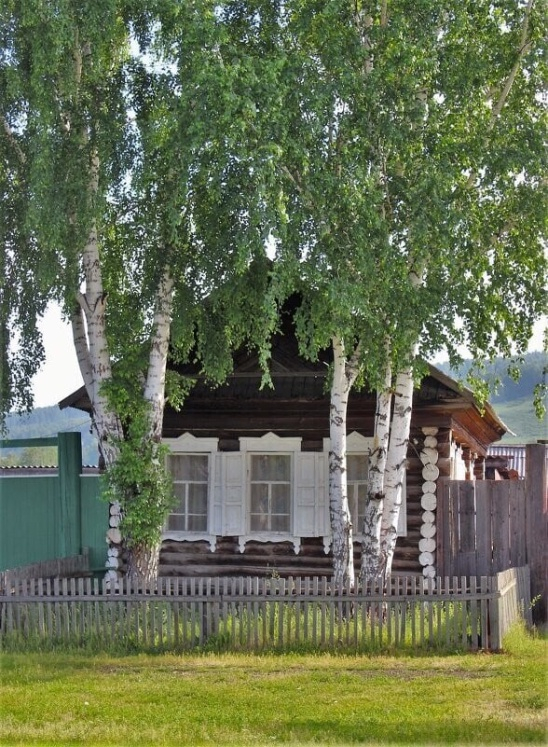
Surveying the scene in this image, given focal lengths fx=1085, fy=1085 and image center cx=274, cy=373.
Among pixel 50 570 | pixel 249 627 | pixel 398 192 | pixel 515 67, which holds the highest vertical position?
pixel 515 67

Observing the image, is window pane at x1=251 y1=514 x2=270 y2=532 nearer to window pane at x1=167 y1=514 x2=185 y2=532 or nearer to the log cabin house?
the log cabin house

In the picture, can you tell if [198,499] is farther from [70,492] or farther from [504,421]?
[504,421]

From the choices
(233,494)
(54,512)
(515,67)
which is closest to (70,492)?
(54,512)

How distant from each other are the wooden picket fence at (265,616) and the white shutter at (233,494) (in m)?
4.31

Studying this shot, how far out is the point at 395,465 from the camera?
14.7 meters

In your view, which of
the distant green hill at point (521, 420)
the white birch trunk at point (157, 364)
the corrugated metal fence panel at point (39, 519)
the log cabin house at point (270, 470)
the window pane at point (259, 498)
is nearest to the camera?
the white birch trunk at point (157, 364)

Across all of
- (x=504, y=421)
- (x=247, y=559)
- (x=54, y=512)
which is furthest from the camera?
(x=504, y=421)

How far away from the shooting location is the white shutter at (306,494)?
1748 centimetres

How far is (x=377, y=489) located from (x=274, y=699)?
15.7ft

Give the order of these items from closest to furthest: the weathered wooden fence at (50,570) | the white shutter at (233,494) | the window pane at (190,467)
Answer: the weathered wooden fence at (50,570), the white shutter at (233,494), the window pane at (190,467)

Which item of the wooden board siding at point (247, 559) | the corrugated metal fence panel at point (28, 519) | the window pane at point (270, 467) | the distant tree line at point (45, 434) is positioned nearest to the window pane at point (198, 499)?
the wooden board siding at point (247, 559)

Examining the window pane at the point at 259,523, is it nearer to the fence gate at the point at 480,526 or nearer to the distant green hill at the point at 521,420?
the fence gate at the point at 480,526

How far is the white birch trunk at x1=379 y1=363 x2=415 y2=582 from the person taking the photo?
14.5 m

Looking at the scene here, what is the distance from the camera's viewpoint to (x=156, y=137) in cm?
1334
